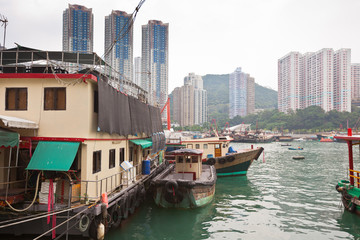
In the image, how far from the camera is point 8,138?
26.5 ft

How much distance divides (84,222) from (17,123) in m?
3.99

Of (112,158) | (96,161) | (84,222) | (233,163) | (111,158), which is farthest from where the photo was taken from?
(233,163)

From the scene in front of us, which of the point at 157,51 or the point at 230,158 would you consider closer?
the point at 230,158

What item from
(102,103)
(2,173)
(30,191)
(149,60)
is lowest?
(30,191)

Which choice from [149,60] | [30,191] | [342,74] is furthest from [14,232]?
[342,74]

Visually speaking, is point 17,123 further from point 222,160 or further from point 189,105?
point 189,105

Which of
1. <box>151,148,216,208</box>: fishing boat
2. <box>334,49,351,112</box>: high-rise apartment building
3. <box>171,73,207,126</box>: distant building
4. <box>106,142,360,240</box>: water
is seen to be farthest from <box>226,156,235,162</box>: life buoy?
<box>334,49,351,112</box>: high-rise apartment building

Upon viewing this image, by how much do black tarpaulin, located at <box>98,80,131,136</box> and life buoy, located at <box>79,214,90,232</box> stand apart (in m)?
3.17

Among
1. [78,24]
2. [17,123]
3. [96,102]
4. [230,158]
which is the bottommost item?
[230,158]

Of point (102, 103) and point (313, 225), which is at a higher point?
point (102, 103)

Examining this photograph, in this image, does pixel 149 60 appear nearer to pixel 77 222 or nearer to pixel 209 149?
pixel 209 149

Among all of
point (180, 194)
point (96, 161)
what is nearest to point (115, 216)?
point (96, 161)

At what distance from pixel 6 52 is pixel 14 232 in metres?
8.21

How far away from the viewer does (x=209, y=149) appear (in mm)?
24188
